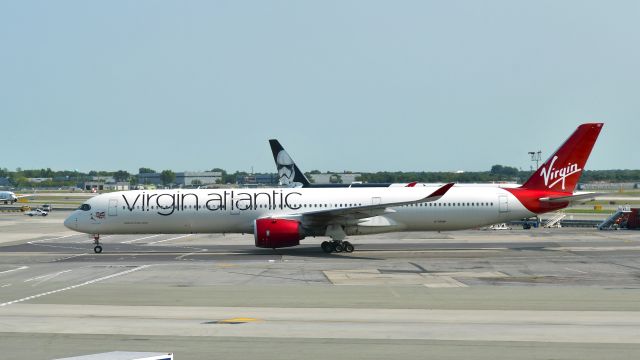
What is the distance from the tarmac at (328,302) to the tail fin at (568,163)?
396cm

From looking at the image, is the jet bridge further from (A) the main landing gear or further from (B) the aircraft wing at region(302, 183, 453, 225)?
(A) the main landing gear

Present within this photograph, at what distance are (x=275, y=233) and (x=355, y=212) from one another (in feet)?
15.4

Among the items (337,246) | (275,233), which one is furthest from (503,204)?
(275,233)

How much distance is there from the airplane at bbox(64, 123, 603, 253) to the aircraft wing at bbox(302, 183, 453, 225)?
0.41ft

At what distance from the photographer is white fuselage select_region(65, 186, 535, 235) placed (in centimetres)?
4284

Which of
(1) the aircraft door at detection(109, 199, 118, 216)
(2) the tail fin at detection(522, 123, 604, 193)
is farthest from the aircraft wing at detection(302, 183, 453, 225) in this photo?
(1) the aircraft door at detection(109, 199, 118, 216)

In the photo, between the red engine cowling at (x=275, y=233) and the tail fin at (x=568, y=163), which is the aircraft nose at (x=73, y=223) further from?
the tail fin at (x=568, y=163)

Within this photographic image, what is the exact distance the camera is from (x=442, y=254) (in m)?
41.1

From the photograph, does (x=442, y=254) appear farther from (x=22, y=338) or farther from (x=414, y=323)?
(x=22, y=338)

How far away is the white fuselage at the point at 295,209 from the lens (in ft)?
141

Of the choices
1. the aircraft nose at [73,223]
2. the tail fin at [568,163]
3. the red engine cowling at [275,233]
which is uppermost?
the tail fin at [568,163]

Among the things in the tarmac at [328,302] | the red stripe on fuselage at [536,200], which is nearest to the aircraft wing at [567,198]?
the red stripe on fuselage at [536,200]

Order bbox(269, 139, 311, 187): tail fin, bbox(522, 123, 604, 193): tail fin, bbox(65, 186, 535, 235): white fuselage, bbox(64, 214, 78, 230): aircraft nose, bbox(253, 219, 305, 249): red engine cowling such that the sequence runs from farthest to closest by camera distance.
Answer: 1. bbox(269, 139, 311, 187): tail fin
2. bbox(64, 214, 78, 230): aircraft nose
3. bbox(522, 123, 604, 193): tail fin
4. bbox(65, 186, 535, 235): white fuselage
5. bbox(253, 219, 305, 249): red engine cowling

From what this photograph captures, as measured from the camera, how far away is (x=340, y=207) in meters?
42.9
